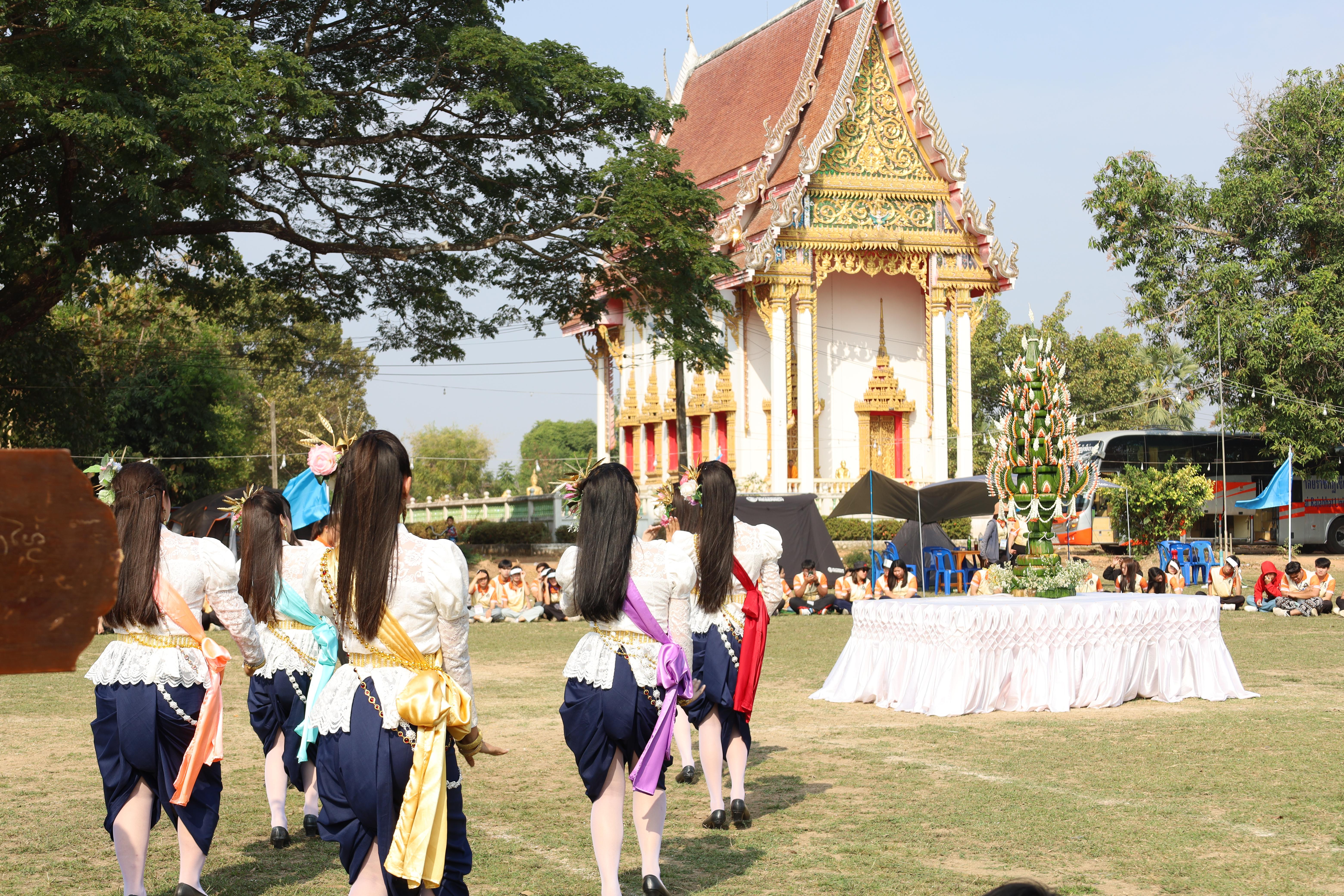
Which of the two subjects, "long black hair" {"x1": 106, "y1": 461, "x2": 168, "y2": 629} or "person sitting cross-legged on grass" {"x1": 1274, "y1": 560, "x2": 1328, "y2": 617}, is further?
"person sitting cross-legged on grass" {"x1": 1274, "y1": 560, "x2": 1328, "y2": 617}

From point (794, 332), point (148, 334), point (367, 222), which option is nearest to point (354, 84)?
point (367, 222)

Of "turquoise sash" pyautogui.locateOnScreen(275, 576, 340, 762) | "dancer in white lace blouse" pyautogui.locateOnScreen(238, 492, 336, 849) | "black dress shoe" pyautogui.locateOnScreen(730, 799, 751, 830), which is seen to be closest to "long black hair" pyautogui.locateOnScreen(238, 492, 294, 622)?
"dancer in white lace blouse" pyautogui.locateOnScreen(238, 492, 336, 849)

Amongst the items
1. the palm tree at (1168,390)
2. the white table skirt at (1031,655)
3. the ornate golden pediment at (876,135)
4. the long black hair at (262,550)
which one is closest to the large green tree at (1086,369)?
the palm tree at (1168,390)

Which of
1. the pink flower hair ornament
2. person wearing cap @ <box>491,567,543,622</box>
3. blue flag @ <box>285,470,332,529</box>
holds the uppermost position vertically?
the pink flower hair ornament

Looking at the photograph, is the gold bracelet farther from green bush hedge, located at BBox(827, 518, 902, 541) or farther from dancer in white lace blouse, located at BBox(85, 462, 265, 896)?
green bush hedge, located at BBox(827, 518, 902, 541)

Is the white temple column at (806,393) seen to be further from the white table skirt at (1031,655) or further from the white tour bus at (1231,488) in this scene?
the white table skirt at (1031,655)

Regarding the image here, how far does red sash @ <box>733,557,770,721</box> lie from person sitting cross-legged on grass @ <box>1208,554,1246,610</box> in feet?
52.6

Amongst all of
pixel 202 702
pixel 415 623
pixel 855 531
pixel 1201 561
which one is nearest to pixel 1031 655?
pixel 202 702

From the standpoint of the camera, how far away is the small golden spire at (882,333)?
111 ft

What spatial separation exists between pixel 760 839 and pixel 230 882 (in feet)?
8.31

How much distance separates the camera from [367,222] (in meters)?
23.3

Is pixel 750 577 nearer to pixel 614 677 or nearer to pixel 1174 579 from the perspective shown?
pixel 614 677

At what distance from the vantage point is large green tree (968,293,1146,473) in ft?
158

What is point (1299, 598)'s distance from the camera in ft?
65.0
